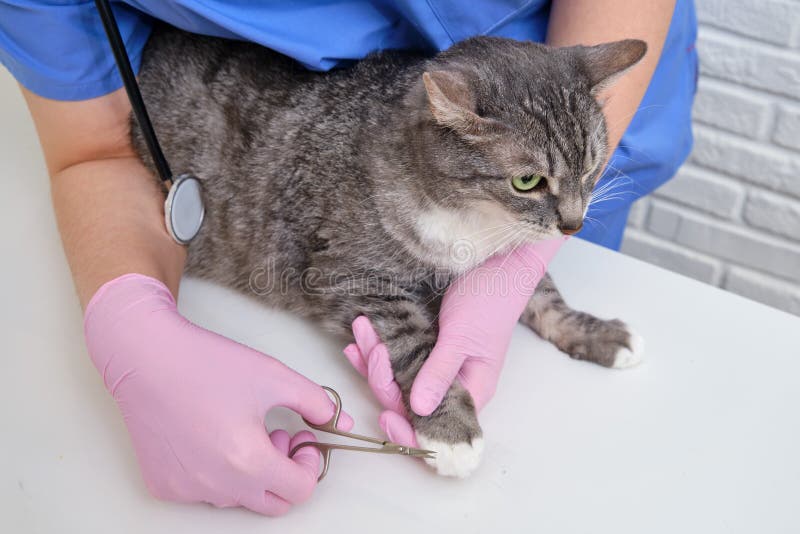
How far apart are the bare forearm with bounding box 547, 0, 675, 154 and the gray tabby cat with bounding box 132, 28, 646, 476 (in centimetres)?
12

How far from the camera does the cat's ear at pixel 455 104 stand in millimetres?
814

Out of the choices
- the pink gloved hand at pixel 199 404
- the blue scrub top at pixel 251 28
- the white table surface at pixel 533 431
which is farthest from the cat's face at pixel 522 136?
the pink gloved hand at pixel 199 404

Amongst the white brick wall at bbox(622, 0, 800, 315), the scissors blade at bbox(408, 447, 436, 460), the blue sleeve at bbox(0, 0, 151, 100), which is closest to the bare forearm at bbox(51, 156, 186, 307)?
the blue sleeve at bbox(0, 0, 151, 100)


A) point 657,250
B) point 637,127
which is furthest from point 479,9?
point 657,250

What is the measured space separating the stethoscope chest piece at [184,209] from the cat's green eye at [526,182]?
507mm

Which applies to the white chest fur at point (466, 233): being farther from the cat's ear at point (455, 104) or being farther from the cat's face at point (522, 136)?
the cat's ear at point (455, 104)

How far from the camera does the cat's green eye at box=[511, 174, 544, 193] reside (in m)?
0.91

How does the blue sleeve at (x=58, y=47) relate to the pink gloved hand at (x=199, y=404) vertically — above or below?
above

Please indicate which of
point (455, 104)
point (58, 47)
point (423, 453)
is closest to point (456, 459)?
point (423, 453)

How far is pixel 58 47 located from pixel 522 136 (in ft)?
2.18

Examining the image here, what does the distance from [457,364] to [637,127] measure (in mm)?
574

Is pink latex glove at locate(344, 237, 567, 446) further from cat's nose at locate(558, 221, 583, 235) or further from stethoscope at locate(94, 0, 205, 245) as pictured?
stethoscope at locate(94, 0, 205, 245)

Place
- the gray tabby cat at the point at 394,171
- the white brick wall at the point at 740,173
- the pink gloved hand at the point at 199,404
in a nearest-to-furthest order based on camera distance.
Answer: the pink gloved hand at the point at 199,404 < the gray tabby cat at the point at 394,171 < the white brick wall at the point at 740,173

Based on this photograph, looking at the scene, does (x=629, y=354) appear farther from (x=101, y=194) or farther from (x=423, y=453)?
(x=101, y=194)
